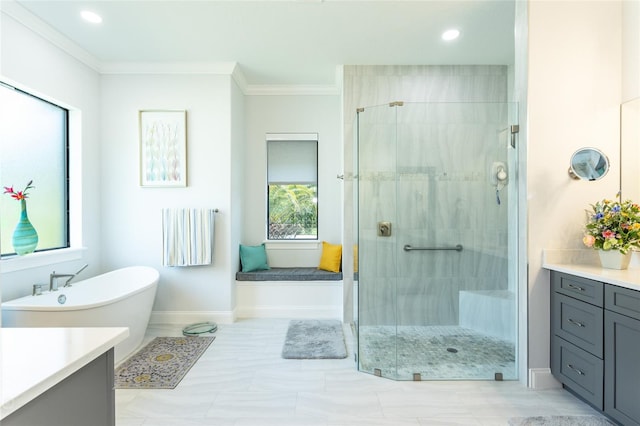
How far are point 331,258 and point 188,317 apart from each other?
177 cm

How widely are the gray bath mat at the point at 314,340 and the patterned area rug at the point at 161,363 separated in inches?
31.1

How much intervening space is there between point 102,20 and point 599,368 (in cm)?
445

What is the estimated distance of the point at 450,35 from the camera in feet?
10.2

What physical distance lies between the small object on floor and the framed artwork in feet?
5.05

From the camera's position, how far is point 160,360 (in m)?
2.80

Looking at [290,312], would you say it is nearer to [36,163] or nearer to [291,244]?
[291,244]

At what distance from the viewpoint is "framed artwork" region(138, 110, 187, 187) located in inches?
145

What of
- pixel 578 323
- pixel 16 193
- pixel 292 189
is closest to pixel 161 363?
pixel 16 193

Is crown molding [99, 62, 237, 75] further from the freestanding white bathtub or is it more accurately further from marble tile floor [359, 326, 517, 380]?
marble tile floor [359, 326, 517, 380]

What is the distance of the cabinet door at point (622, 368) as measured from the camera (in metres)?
1.75

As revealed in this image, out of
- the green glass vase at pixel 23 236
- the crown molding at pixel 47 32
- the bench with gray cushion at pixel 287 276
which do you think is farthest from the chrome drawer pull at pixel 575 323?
the crown molding at pixel 47 32

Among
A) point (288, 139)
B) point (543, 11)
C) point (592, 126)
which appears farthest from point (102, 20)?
point (592, 126)

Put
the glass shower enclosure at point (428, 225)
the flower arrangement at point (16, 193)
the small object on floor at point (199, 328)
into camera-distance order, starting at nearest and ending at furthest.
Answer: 1. the flower arrangement at point (16, 193)
2. the glass shower enclosure at point (428, 225)
3. the small object on floor at point (199, 328)

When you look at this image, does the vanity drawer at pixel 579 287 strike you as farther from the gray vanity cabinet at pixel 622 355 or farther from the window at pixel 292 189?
the window at pixel 292 189
